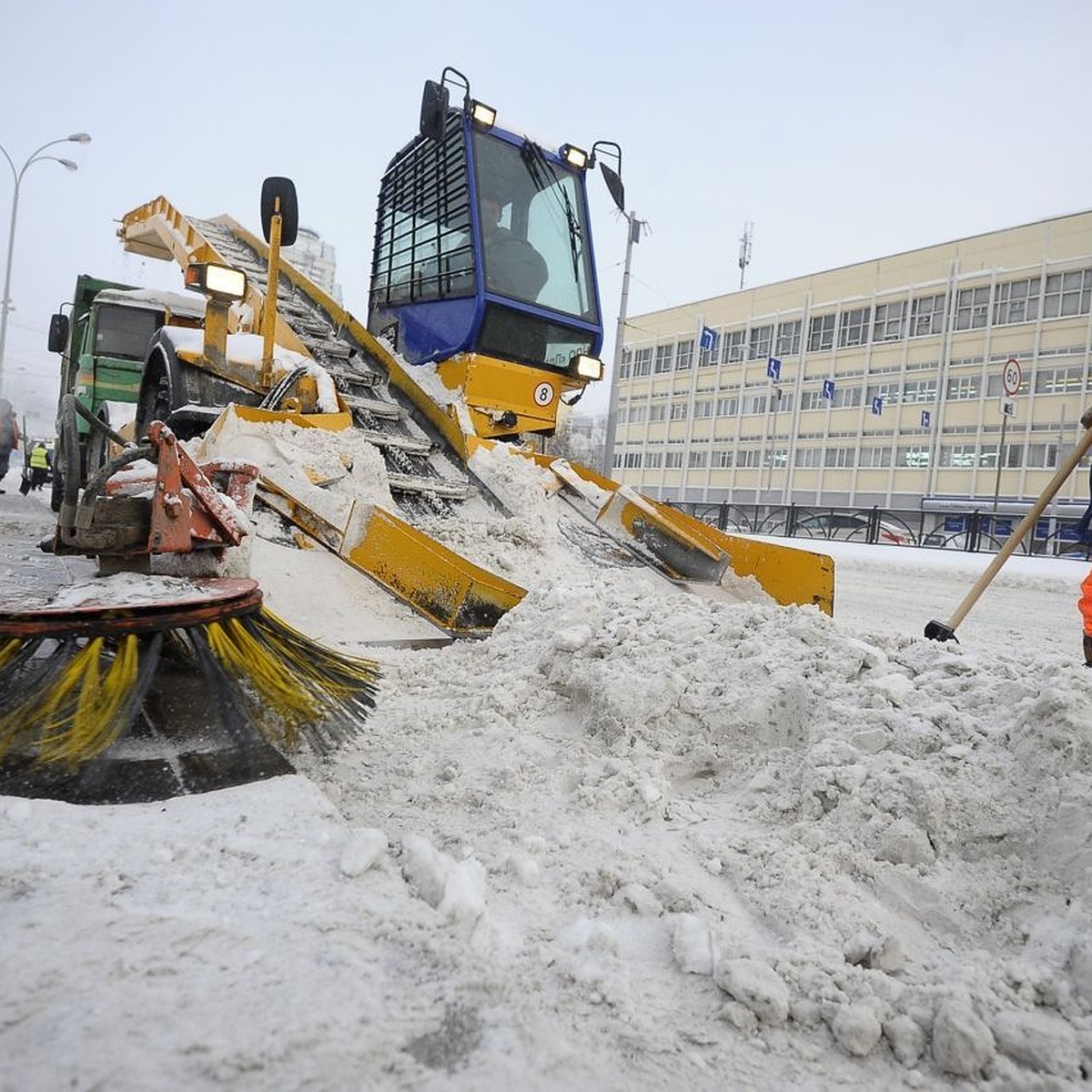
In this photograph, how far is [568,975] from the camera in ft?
4.03

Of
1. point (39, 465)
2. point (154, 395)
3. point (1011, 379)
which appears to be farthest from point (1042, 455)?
point (39, 465)

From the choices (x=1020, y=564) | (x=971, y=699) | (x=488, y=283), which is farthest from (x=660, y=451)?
(x=971, y=699)

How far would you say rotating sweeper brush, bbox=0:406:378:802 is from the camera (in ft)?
5.79

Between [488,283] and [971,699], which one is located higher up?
[488,283]

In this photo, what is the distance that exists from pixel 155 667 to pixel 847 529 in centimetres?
1726

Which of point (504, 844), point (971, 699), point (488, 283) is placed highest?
point (488, 283)

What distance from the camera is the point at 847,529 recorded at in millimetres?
17266

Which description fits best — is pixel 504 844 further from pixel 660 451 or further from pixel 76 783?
pixel 660 451

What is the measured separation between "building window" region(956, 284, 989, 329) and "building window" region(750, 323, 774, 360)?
8.74 metres

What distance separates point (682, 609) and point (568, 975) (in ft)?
5.71

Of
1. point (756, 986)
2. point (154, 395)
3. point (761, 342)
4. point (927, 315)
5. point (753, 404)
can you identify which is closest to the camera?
point (756, 986)

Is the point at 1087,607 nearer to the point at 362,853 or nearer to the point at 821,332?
the point at 362,853

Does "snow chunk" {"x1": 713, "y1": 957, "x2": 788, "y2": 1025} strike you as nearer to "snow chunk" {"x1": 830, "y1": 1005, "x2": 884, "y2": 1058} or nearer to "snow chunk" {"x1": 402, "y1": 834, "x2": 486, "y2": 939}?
"snow chunk" {"x1": 830, "y1": 1005, "x2": 884, "y2": 1058}

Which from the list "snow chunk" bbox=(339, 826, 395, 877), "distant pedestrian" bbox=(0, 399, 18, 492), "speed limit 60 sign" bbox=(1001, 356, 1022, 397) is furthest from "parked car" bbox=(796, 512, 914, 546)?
"distant pedestrian" bbox=(0, 399, 18, 492)
